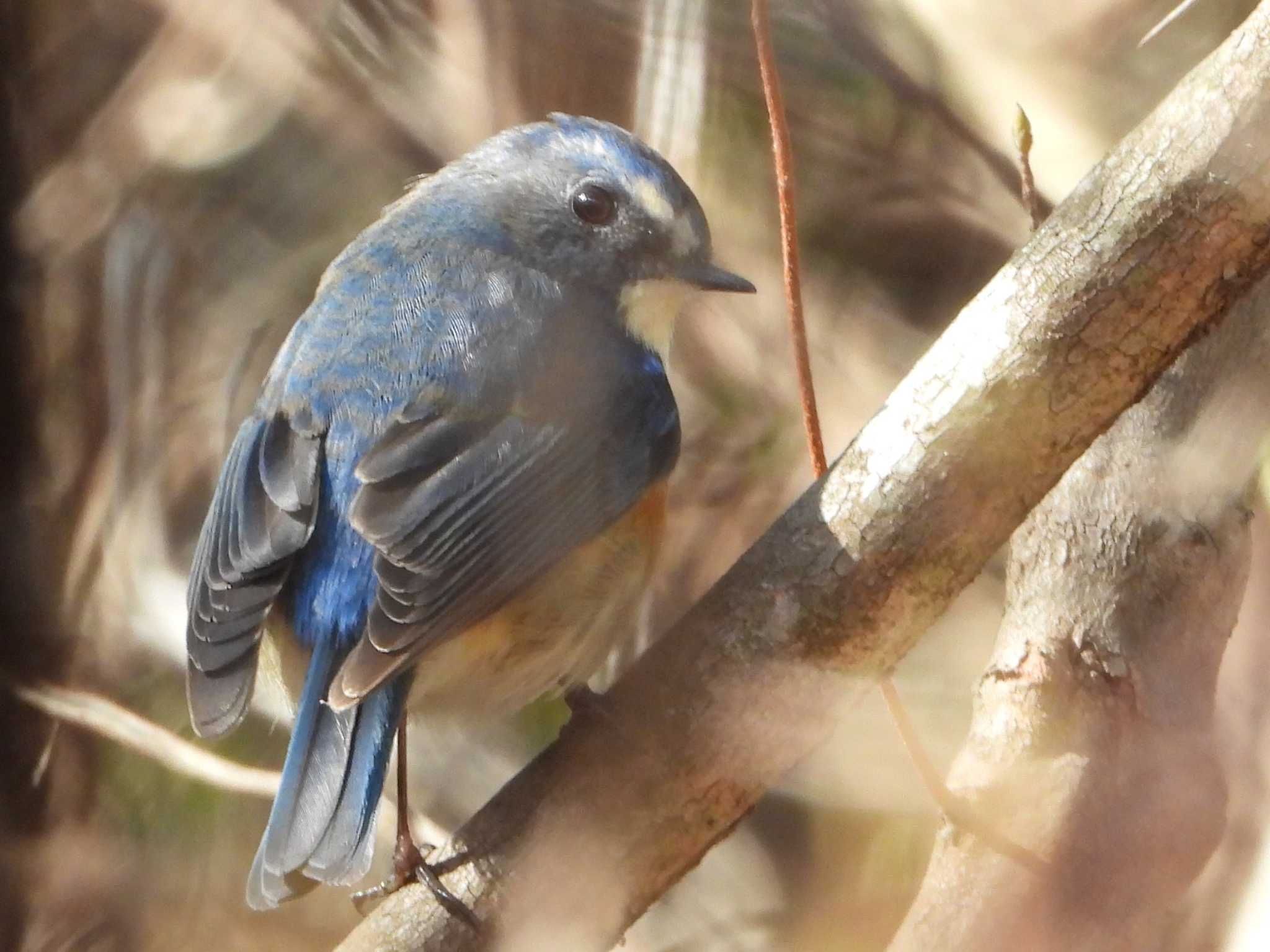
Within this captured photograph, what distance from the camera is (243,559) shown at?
1.69 meters

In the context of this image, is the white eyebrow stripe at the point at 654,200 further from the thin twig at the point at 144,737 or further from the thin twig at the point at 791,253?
the thin twig at the point at 144,737

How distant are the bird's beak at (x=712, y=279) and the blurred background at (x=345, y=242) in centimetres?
64

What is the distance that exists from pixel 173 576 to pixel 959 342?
1.83 meters

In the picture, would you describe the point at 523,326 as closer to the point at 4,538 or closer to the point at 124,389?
the point at 124,389

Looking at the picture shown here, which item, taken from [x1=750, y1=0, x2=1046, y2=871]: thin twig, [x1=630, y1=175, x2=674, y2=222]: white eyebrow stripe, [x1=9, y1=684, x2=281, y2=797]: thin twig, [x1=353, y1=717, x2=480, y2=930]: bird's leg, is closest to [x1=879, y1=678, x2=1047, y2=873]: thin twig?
[x1=750, y1=0, x2=1046, y2=871]: thin twig

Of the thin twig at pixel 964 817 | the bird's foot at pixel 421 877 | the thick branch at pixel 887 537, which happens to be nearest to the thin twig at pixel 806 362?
the thin twig at pixel 964 817

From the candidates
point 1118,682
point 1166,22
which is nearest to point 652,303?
point 1118,682

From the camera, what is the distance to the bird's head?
203cm

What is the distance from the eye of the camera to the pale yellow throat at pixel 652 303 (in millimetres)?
2053

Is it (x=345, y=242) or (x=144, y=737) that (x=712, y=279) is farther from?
(x=144, y=737)

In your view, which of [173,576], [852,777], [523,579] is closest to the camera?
[523,579]

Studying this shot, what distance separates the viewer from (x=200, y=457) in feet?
9.24

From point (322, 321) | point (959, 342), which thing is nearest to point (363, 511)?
point (322, 321)

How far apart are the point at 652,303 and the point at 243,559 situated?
2.36 ft
